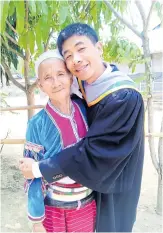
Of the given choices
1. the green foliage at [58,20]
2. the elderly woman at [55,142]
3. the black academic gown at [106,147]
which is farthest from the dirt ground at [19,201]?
the black academic gown at [106,147]

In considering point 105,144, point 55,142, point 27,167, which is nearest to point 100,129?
point 105,144

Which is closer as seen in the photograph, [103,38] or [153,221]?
[153,221]

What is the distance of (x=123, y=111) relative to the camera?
36.8 inches

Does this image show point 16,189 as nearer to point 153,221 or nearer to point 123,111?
point 153,221

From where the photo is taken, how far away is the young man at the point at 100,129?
0.94 meters

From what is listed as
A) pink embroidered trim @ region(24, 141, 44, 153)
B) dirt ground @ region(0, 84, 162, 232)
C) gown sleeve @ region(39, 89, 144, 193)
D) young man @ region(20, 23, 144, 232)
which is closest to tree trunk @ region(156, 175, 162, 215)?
dirt ground @ region(0, 84, 162, 232)

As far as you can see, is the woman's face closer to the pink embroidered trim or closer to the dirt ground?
the pink embroidered trim

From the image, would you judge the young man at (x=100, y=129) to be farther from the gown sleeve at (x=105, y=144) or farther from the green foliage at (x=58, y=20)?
the green foliage at (x=58, y=20)

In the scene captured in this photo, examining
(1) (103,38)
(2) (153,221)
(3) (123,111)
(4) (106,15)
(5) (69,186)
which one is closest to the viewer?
(3) (123,111)

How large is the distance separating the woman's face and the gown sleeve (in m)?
0.16

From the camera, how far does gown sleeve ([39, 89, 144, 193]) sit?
94 centimetres

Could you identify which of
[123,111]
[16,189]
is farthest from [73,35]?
[16,189]

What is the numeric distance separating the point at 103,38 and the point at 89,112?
5.68ft

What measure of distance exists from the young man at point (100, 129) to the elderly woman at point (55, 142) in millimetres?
49
